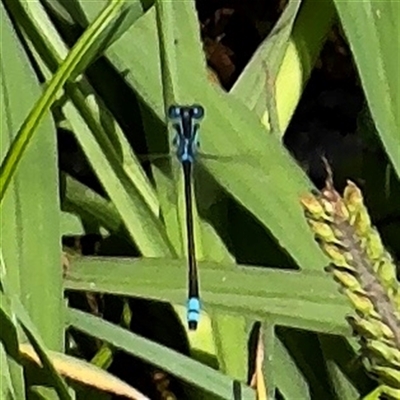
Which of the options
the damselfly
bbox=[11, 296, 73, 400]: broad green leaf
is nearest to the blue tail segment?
the damselfly

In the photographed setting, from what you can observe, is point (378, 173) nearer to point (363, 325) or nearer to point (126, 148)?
point (126, 148)

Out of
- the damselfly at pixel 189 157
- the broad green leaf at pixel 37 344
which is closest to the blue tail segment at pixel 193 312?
the damselfly at pixel 189 157

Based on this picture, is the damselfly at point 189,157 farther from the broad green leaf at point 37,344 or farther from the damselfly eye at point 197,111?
the broad green leaf at point 37,344

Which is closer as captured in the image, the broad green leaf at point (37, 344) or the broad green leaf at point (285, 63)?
the broad green leaf at point (37, 344)

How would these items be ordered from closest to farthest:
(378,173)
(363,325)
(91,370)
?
1. (363,325)
2. (91,370)
3. (378,173)

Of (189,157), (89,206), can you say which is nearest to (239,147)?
(189,157)

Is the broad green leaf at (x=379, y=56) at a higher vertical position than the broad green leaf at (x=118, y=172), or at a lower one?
higher

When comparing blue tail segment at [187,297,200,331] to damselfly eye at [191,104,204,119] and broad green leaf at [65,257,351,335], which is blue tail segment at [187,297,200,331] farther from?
damselfly eye at [191,104,204,119]

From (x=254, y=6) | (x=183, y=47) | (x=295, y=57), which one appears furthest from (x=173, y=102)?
(x=254, y=6)
